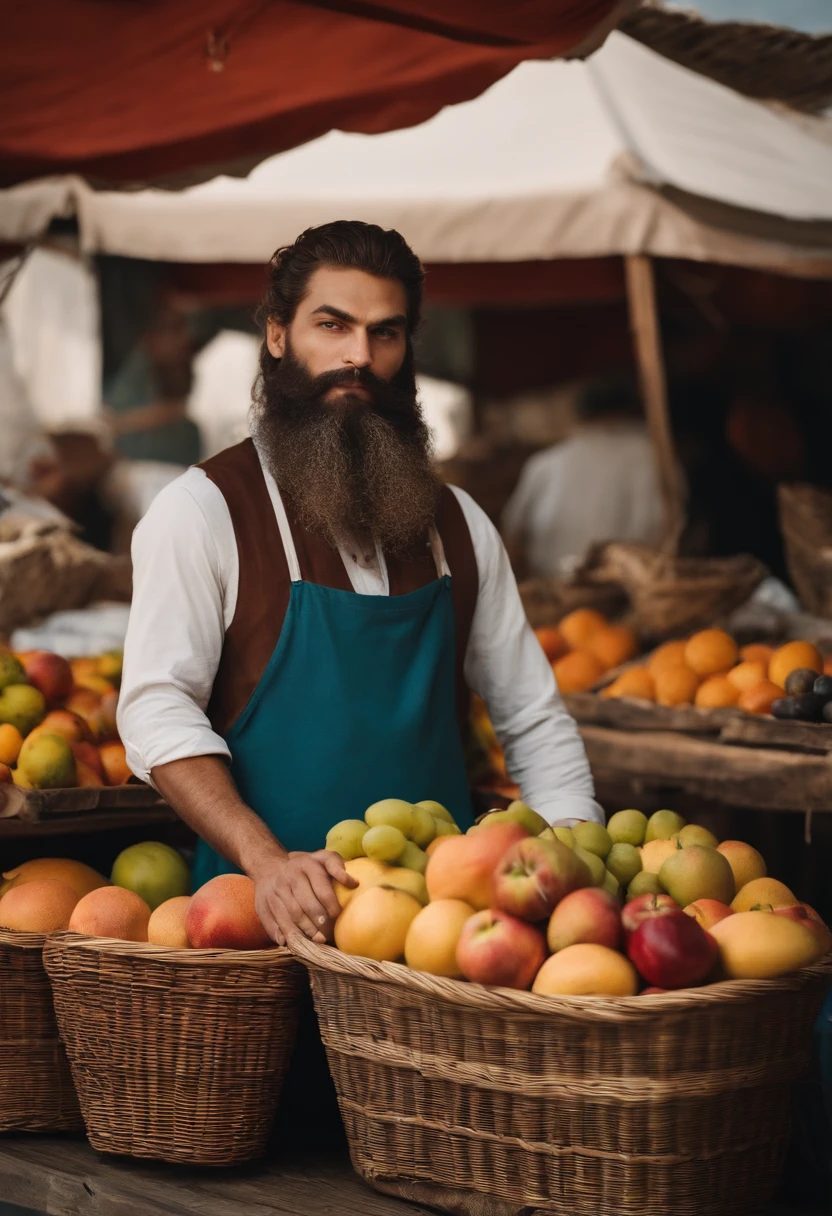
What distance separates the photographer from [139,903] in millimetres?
2348

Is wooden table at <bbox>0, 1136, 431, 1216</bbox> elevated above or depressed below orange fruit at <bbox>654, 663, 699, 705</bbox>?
below

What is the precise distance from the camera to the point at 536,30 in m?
2.85

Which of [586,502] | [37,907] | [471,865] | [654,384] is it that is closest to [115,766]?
[37,907]

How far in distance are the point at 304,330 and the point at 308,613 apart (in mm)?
616

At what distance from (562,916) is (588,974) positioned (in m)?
0.09

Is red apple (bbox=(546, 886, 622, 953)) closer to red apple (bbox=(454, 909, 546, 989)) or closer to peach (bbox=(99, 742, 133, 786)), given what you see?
red apple (bbox=(454, 909, 546, 989))

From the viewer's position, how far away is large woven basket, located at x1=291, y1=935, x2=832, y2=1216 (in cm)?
177

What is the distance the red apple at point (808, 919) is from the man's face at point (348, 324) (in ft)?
4.35

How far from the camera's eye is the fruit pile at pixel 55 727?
2869mm

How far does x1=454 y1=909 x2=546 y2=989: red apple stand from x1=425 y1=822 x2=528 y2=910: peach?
3.5 inches

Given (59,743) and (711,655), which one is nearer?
(59,743)

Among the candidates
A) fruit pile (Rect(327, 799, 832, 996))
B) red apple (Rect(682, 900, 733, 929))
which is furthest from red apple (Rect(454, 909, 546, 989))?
red apple (Rect(682, 900, 733, 929))

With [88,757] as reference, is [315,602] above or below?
above

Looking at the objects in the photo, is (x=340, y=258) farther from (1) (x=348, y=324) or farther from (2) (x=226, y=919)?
(2) (x=226, y=919)
